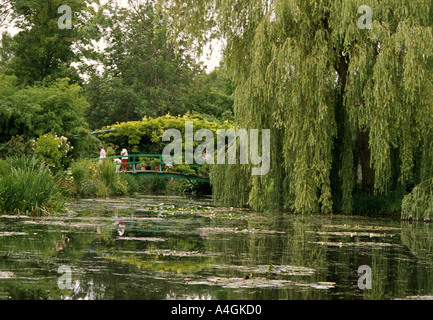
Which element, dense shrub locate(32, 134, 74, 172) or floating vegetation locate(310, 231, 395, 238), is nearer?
floating vegetation locate(310, 231, 395, 238)

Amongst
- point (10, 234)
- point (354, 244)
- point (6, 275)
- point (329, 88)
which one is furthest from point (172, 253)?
point (329, 88)

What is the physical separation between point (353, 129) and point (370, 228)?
3.28 m

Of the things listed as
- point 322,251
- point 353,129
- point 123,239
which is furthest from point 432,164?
point 123,239

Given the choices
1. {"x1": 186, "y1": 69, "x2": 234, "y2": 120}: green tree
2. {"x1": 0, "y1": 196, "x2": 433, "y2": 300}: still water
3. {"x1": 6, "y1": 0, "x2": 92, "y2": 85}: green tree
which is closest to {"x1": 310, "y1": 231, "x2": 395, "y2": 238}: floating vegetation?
{"x1": 0, "y1": 196, "x2": 433, "y2": 300}: still water

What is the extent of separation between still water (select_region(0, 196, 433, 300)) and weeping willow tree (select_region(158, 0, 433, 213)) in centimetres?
253

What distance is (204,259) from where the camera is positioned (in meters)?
6.14

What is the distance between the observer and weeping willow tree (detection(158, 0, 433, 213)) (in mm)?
12031

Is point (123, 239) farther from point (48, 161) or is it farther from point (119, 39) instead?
point (119, 39)

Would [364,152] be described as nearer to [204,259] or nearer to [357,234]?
[357,234]

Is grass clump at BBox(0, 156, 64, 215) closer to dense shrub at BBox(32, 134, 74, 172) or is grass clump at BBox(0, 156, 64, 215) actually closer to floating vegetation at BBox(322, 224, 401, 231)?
floating vegetation at BBox(322, 224, 401, 231)

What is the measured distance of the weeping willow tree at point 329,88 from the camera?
1203cm

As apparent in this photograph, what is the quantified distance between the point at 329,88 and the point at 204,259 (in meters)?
7.47

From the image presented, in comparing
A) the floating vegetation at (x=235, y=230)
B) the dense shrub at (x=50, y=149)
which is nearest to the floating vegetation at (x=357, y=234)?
the floating vegetation at (x=235, y=230)
